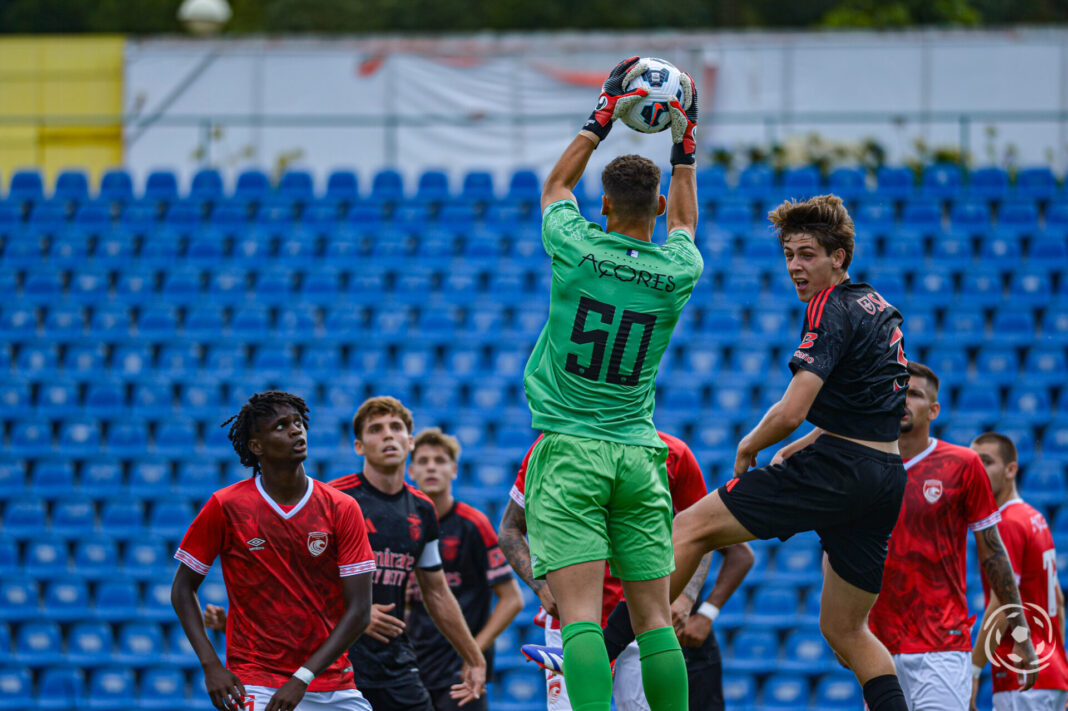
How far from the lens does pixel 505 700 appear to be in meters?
10.1

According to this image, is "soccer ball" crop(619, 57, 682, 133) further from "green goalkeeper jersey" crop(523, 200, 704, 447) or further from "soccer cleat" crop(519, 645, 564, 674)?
"soccer cleat" crop(519, 645, 564, 674)

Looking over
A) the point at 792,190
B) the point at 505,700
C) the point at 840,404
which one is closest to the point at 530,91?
the point at 792,190

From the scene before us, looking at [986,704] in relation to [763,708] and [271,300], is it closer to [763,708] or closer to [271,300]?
[763,708]

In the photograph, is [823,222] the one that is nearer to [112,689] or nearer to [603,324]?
[603,324]

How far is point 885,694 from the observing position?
4.88 meters

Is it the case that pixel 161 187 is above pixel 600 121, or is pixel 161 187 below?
above

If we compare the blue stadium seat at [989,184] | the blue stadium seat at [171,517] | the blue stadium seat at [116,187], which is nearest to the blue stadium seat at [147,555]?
the blue stadium seat at [171,517]

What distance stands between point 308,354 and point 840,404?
849 cm

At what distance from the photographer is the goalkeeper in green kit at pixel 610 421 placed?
13.8 feet

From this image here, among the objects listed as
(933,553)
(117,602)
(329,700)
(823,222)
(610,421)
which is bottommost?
(117,602)

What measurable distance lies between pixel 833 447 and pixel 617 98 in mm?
1671

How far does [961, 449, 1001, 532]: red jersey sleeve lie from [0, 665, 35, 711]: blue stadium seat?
8181mm

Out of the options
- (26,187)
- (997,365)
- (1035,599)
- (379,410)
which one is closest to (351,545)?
(379,410)

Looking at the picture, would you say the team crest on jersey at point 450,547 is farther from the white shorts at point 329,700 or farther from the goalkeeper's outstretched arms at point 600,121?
the goalkeeper's outstretched arms at point 600,121
